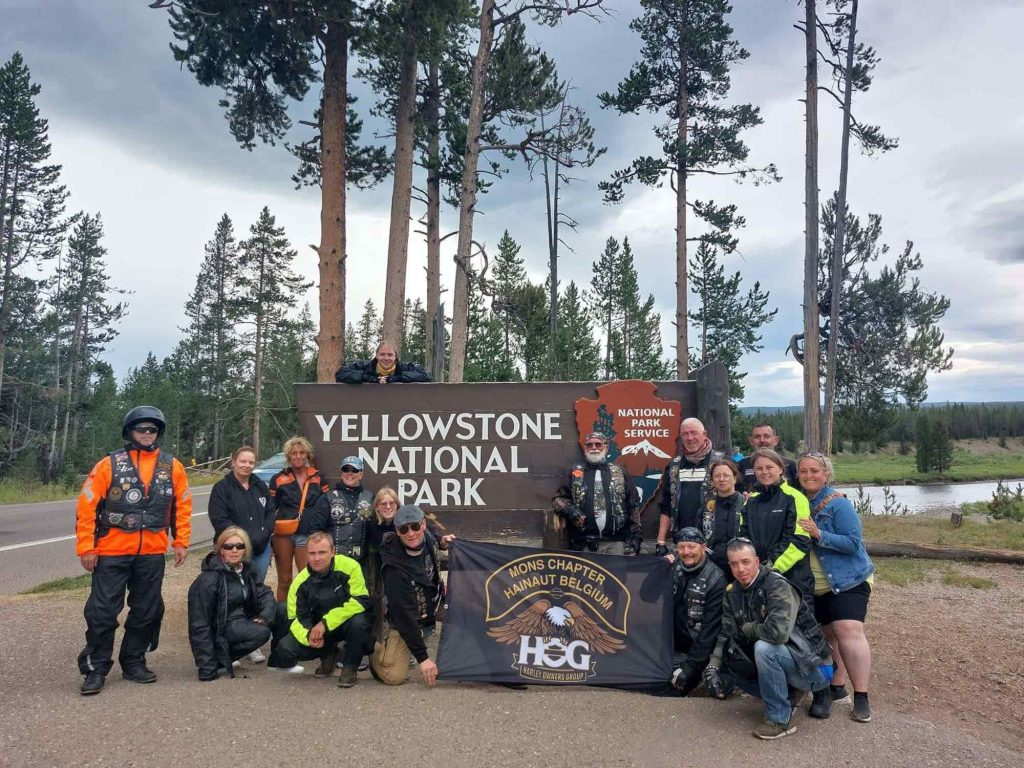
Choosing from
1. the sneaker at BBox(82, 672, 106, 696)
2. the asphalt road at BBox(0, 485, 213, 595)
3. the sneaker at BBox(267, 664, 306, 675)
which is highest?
the sneaker at BBox(82, 672, 106, 696)

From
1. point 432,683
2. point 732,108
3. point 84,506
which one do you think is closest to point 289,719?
point 432,683

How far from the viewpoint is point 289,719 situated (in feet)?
13.0

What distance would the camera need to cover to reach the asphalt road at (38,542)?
8.48m

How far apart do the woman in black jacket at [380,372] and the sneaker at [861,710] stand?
4.14 m

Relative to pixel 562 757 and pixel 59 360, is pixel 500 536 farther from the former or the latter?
pixel 59 360

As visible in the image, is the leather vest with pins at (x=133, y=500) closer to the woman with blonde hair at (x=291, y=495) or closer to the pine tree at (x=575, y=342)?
the woman with blonde hair at (x=291, y=495)

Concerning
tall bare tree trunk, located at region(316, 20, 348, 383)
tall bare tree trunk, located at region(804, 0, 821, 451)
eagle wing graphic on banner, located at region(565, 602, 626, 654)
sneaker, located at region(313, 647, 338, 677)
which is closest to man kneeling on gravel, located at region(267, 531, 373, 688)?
sneaker, located at region(313, 647, 338, 677)

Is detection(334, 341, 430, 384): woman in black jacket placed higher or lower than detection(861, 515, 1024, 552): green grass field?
higher

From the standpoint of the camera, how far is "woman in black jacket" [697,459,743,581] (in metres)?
4.80

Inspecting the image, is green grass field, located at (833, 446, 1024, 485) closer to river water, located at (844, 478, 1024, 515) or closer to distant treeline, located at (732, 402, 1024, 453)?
river water, located at (844, 478, 1024, 515)

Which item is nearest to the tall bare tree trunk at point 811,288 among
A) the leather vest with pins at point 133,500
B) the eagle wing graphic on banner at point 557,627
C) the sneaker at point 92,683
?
the eagle wing graphic on banner at point 557,627

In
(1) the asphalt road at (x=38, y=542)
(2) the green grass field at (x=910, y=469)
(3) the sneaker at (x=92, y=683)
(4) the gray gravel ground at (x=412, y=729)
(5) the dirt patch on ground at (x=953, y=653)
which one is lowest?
(2) the green grass field at (x=910, y=469)

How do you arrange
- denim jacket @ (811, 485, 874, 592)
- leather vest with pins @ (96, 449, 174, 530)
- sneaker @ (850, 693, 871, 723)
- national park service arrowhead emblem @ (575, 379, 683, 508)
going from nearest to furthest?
sneaker @ (850, 693, 871, 723), denim jacket @ (811, 485, 874, 592), leather vest with pins @ (96, 449, 174, 530), national park service arrowhead emblem @ (575, 379, 683, 508)

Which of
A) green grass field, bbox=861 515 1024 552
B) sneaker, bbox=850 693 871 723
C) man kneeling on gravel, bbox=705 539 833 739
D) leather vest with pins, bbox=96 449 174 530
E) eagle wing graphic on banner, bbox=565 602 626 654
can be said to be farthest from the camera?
green grass field, bbox=861 515 1024 552
